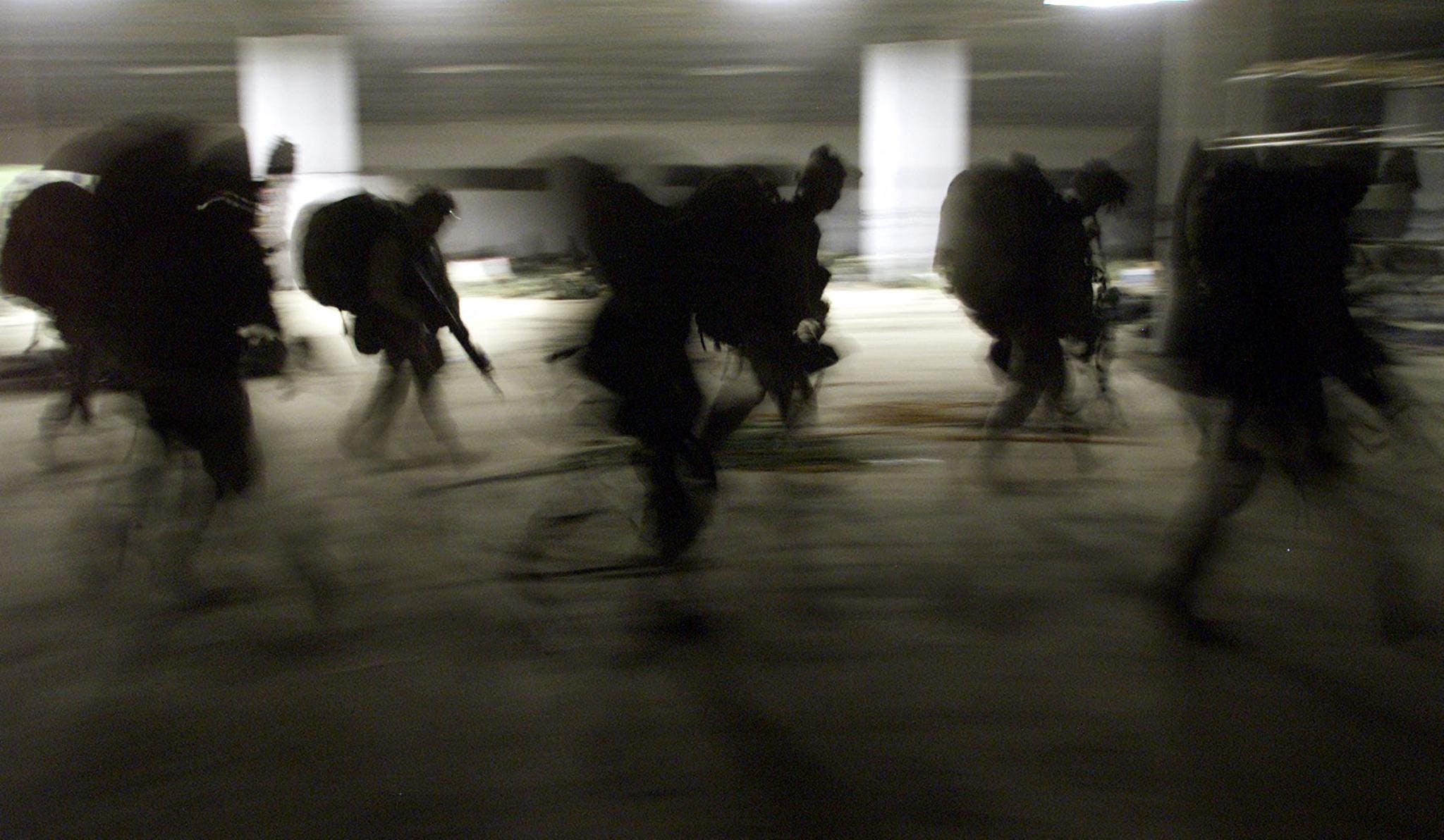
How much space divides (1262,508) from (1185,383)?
5.31 feet

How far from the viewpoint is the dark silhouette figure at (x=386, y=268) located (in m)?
5.58

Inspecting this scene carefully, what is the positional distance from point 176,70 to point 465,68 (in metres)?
3.54

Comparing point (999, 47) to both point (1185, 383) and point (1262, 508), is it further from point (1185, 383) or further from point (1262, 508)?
point (1185, 383)

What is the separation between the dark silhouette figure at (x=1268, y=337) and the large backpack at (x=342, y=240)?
314 centimetres

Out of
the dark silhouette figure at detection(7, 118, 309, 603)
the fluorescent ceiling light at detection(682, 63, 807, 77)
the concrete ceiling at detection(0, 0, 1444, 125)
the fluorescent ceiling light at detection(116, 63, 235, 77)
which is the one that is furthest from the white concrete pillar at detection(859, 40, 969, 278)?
the dark silhouette figure at detection(7, 118, 309, 603)

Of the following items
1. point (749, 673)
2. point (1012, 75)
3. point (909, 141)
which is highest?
point (1012, 75)

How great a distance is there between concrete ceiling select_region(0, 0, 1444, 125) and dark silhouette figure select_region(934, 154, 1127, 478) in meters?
7.10

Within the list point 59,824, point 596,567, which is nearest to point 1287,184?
point 596,567

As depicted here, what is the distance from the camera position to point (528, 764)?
10.4 ft

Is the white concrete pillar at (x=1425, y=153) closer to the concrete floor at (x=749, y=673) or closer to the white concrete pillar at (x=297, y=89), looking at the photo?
the concrete floor at (x=749, y=673)

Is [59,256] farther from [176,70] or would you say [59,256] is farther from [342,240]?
[176,70]

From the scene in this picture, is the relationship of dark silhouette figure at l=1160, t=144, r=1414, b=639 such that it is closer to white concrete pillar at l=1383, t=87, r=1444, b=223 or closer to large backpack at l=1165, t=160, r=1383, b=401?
large backpack at l=1165, t=160, r=1383, b=401

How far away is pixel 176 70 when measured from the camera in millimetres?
17141

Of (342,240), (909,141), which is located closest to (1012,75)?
(909,141)
